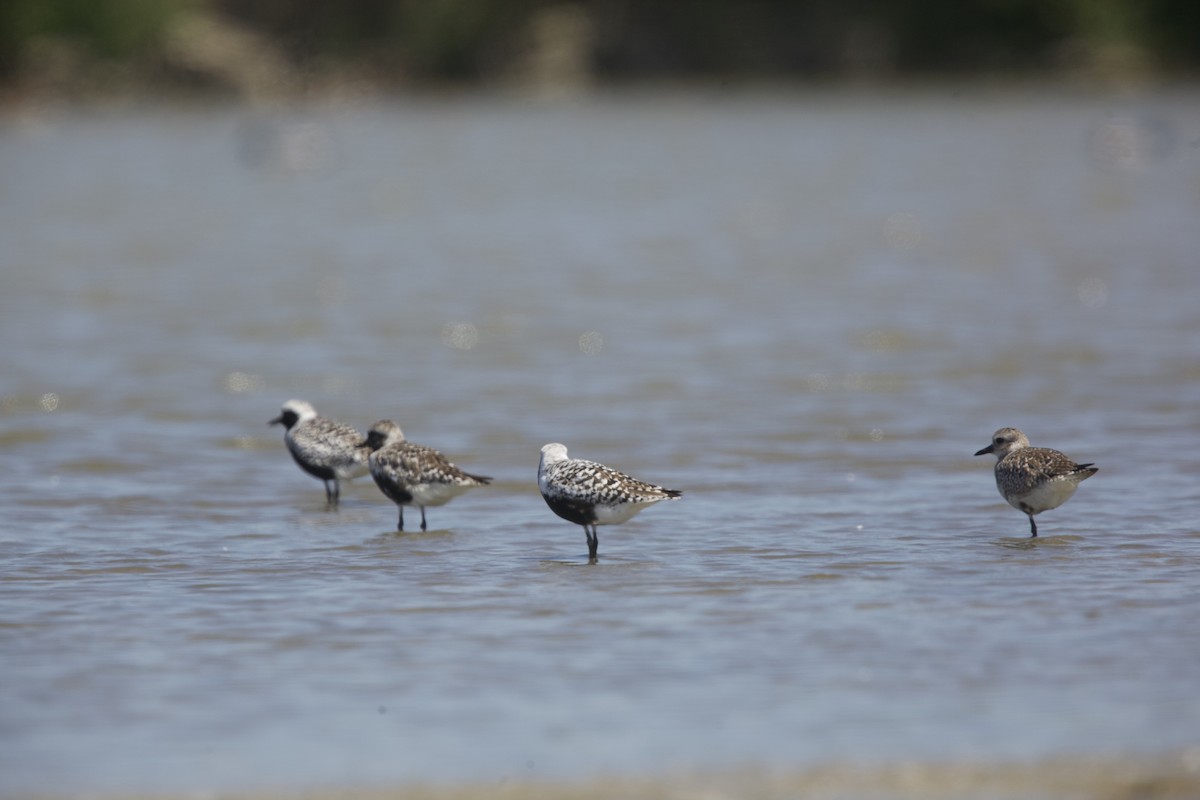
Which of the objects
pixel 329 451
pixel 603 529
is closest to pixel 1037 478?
pixel 603 529

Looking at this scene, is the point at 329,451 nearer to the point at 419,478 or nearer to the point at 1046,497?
the point at 419,478

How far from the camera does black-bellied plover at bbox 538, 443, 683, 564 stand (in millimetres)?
10656

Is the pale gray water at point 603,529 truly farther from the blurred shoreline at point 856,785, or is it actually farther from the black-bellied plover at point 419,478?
the black-bellied plover at point 419,478

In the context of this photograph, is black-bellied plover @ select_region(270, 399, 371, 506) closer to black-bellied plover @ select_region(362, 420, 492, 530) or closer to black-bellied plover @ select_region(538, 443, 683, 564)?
black-bellied plover @ select_region(362, 420, 492, 530)

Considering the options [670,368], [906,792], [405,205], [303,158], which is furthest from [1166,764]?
[303,158]

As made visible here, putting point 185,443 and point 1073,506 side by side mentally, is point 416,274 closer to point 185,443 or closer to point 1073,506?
point 185,443

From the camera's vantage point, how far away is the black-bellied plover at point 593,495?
10656 millimetres

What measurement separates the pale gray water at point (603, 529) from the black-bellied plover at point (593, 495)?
306mm

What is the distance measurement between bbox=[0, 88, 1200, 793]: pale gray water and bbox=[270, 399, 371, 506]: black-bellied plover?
0.35 m

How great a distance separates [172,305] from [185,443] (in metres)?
9.34

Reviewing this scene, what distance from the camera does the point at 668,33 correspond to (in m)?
84.8

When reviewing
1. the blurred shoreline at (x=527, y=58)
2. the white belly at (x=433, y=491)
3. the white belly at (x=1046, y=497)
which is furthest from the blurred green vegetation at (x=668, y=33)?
the white belly at (x=1046, y=497)

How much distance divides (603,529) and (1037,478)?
2873 millimetres

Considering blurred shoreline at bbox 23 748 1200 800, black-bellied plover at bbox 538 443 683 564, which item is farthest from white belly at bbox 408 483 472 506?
blurred shoreline at bbox 23 748 1200 800
